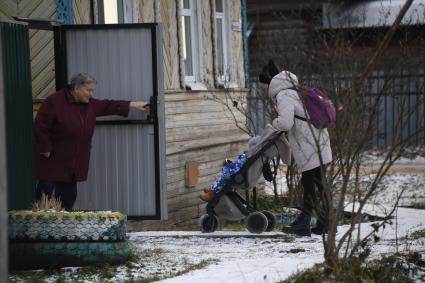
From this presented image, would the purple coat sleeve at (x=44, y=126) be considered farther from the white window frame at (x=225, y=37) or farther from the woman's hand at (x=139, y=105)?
the white window frame at (x=225, y=37)

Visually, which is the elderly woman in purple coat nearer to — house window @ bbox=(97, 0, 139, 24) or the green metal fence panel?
the green metal fence panel

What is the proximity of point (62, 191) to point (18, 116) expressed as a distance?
1.10 m

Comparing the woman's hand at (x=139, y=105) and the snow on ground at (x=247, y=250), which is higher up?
the woman's hand at (x=139, y=105)

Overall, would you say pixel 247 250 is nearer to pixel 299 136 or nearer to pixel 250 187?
pixel 250 187

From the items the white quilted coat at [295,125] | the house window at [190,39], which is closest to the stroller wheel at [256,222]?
the white quilted coat at [295,125]

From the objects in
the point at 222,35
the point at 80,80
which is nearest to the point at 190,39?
the point at 222,35

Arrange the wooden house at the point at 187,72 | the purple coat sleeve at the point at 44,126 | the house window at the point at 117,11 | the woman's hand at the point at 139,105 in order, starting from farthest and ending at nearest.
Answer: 1. the house window at the point at 117,11
2. the wooden house at the point at 187,72
3. the woman's hand at the point at 139,105
4. the purple coat sleeve at the point at 44,126

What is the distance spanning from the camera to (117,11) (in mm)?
13078

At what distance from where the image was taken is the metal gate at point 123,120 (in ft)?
37.7

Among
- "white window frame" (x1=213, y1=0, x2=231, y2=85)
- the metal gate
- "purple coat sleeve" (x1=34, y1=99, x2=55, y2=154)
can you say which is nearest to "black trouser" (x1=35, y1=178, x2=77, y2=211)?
"purple coat sleeve" (x1=34, y1=99, x2=55, y2=154)

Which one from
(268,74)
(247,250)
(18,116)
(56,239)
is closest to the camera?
(56,239)

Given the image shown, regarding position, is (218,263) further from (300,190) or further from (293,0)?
A: (293,0)

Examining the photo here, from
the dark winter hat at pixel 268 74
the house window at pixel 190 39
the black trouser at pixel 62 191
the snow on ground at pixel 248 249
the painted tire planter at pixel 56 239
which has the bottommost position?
the snow on ground at pixel 248 249

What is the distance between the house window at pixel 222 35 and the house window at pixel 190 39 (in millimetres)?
1050
